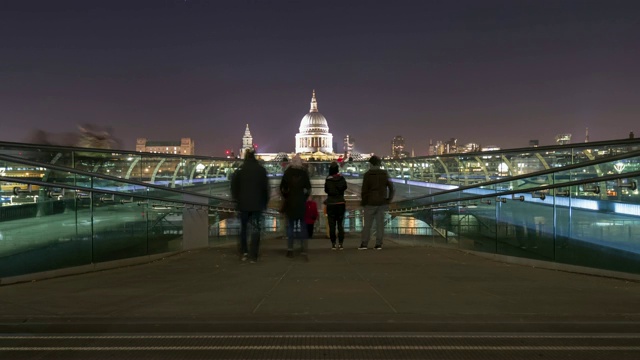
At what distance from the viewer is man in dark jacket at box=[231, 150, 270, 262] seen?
427 inches

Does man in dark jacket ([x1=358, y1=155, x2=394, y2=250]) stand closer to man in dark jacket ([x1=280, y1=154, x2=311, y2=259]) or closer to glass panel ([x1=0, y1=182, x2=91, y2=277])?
man in dark jacket ([x1=280, y1=154, x2=311, y2=259])

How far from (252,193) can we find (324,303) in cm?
428

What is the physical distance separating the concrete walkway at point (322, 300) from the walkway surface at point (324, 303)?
13 mm

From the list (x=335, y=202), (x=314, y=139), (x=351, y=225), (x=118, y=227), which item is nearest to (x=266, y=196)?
(x=118, y=227)

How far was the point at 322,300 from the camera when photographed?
7.09 metres

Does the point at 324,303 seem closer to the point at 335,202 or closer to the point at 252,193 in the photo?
the point at 252,193

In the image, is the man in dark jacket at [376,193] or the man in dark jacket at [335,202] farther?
the man in dark jacket at [335,202]

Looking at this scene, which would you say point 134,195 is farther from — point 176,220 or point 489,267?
point 489,267

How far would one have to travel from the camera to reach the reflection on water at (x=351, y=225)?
16.5 metres

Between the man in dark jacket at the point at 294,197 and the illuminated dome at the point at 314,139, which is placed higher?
the illuminated dome at the point at 314,139

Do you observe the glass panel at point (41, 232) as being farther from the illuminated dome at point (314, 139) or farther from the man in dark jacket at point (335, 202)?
the illuminated dome at point (314, 139)

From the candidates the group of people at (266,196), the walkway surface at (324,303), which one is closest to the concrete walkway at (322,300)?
the walkway surface at (324,303)

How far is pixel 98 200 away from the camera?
10.2 m

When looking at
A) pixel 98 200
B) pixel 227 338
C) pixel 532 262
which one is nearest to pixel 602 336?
pixel 227 338
